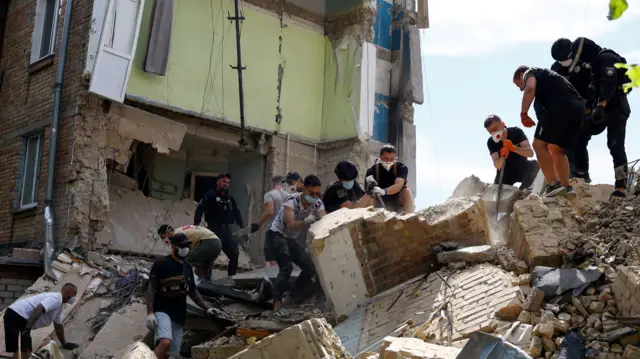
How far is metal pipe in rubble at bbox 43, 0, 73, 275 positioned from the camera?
459 inches

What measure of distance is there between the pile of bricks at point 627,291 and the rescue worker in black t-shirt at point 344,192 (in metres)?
3.74

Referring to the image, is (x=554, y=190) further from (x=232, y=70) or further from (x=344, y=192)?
(x=232, y=70)

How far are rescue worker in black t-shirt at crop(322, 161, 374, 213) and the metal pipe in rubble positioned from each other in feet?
15.5

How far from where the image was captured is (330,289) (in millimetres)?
7875

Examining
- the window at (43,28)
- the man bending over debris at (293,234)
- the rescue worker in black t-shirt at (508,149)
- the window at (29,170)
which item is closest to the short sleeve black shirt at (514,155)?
the rescue worker in black t-shirt at (508,149)

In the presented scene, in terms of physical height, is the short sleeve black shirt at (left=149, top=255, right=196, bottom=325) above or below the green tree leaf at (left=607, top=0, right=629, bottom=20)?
below

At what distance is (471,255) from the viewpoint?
289 inches

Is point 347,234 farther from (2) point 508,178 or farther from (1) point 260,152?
(1) point 260,152

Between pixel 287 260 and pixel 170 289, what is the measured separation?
153 centimetres

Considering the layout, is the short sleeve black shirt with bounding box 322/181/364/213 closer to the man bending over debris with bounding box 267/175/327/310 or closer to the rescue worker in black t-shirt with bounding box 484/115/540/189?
the man bending over debris with bounding box 267/175/327/310

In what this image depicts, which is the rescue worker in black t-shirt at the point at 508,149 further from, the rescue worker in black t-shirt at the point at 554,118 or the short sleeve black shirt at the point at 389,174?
the short sleeve black shirt at the point at 389,174

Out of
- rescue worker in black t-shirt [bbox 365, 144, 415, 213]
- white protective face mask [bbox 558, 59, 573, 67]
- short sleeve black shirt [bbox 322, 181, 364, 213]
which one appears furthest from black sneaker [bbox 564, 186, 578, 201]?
short sleeve black shirt [bbox 322, 181, 364, 213]

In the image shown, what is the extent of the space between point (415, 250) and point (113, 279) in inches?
198

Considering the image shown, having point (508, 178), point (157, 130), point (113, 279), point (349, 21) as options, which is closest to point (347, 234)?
point (508, 178)
